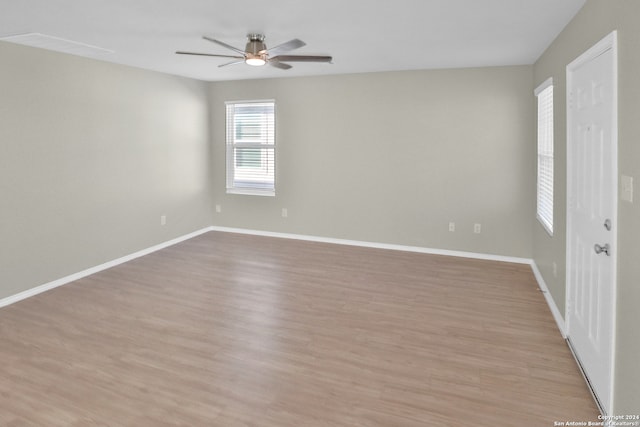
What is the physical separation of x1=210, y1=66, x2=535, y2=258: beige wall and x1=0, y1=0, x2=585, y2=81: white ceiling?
723 mm

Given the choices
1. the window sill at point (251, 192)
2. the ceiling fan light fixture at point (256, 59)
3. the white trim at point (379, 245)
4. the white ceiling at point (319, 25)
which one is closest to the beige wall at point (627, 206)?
the white ceiling at point (319, 25)

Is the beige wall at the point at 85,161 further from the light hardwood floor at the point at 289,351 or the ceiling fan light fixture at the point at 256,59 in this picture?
the ceiling fan light fixture at the point at 256,59

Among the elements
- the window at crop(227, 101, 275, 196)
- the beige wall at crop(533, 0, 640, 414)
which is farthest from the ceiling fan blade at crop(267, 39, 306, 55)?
the window at crop(227, 101, 275, 196)

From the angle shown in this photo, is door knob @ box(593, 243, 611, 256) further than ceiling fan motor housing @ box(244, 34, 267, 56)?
No

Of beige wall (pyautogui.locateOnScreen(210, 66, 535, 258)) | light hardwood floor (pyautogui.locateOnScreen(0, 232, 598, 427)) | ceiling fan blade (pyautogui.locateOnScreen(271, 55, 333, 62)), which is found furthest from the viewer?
beige wall (pyautogui.locateOnScreen(210, 66, 535, 258))

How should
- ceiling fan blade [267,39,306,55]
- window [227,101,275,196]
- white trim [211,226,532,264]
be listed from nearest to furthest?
ceiling fan blade [267,39,306,55] → white trim [211,226,532,264] → window [227,101,275,196]

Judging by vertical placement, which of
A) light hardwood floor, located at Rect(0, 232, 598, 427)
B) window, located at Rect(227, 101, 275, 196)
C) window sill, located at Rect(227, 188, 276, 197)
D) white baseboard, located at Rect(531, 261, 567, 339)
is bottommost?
light hardwood floor, located at Rect(0, 232, 598, 427)

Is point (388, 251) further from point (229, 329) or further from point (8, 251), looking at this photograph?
point (8, 251)

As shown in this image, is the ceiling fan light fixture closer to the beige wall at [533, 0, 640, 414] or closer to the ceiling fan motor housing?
the ceiling fan motor housing

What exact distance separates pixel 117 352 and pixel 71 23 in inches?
100

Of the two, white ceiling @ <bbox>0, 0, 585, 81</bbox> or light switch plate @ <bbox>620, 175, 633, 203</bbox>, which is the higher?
white ceiling @ <bbox>0, 0, 585, 81</bbox>

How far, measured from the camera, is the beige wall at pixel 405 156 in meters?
5.14

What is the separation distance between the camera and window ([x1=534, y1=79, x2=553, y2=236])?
3.96m

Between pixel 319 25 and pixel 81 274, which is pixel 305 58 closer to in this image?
pixel 319 25
